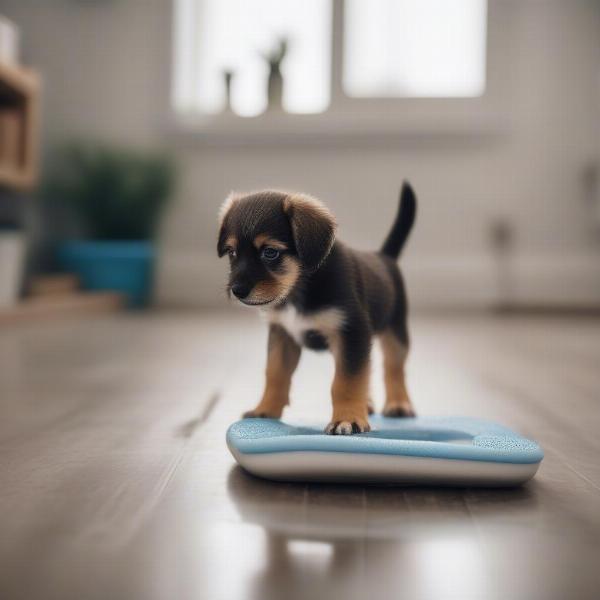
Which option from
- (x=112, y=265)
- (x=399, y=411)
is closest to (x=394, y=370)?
(x=399, y=411)

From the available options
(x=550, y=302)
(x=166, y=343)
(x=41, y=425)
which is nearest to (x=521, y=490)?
(x=41, y=425)

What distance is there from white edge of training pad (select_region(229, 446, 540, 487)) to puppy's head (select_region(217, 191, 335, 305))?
207mm

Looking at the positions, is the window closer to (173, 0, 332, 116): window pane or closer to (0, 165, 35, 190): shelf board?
(173, 0, 332, 116): window pane

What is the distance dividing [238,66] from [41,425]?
131 inches

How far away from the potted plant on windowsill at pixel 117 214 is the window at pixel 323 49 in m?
0.49

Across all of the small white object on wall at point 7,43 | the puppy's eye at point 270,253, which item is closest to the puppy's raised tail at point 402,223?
the puppy's eye at point 270,253

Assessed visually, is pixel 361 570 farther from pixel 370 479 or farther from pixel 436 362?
pixel 436 362

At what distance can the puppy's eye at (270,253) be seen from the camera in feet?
3.07

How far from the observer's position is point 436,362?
2057 mm

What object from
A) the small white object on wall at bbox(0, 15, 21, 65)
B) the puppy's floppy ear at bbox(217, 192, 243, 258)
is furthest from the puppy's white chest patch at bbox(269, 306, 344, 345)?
the small white object on wall at bbox(0, 15, 21, 65)

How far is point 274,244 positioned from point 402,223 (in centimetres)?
38

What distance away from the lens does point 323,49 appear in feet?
13.3

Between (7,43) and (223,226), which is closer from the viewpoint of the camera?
(223,226)

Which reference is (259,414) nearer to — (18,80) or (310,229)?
(310,229)
